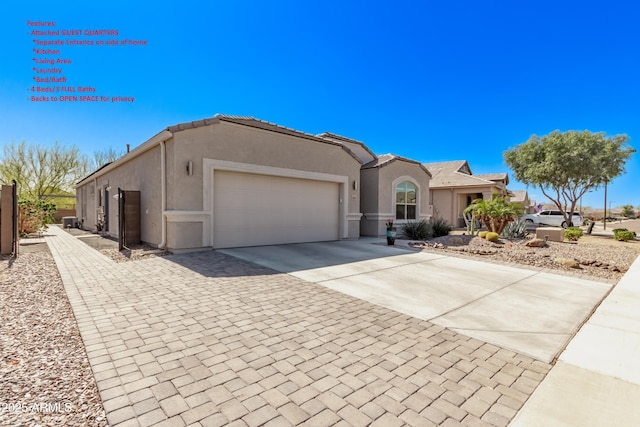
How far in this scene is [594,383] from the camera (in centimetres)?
263

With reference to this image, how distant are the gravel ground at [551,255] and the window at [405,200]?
3449mm

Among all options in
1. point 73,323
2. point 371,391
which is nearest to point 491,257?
point 371,391

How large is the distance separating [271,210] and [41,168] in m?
30.0

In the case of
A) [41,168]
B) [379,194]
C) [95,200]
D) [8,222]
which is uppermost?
[41,168]

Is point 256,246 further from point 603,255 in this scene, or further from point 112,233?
point 603,255

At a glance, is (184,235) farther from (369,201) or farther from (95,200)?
(95,200)

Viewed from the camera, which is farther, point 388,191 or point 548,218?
point 548,218

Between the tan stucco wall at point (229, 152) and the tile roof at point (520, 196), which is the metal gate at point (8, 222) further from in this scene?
the tile roof at point (520, 196)

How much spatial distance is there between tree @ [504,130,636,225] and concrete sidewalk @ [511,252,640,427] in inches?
811

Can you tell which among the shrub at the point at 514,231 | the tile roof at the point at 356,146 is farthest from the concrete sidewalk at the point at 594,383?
the tile roof at the point at 356,146

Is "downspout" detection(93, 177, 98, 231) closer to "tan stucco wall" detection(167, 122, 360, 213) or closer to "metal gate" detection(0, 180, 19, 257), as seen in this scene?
"metal gate" detection(0, 180, 19, 257)

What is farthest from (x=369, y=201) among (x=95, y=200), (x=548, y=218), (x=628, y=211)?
(x=628, y=211)

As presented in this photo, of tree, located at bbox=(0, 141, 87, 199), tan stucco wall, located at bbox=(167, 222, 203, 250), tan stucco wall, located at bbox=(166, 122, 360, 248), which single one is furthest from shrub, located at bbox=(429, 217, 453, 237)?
tree, located at bbox=(0, 141, 87, 199)

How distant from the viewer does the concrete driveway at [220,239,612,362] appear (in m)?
3.79
